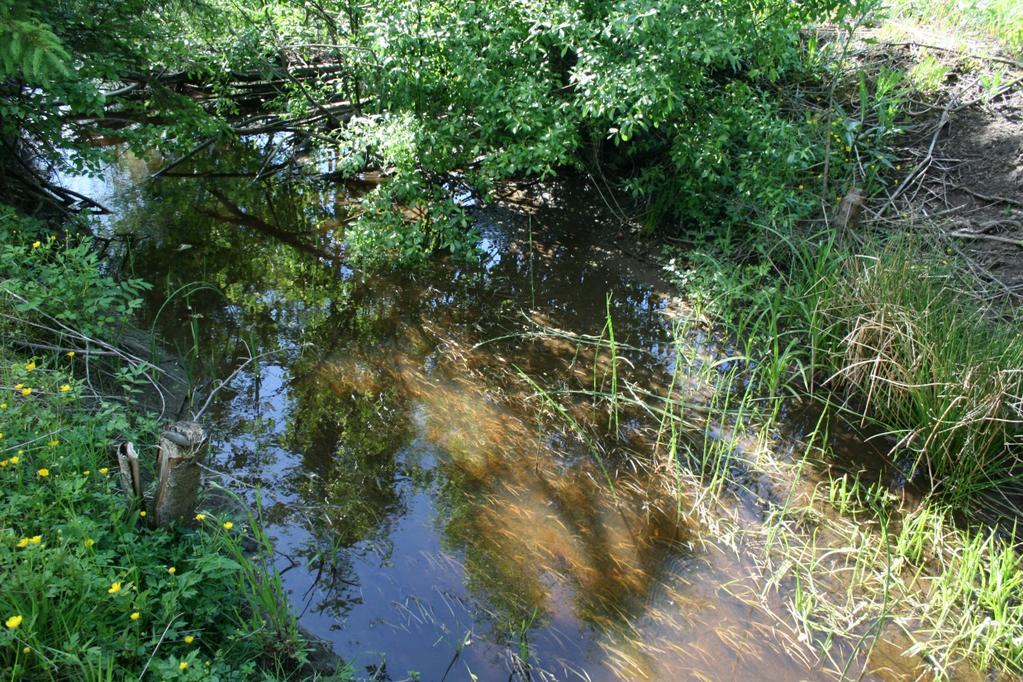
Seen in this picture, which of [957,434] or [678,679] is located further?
[957,434]

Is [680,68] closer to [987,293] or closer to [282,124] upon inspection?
[987,293]

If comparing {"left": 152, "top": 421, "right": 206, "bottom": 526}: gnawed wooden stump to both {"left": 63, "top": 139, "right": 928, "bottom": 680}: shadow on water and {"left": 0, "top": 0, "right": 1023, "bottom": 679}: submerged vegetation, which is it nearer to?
{"left": 0, "top": 0, "right": 1023, "bottom": 679}: submerged vegetation

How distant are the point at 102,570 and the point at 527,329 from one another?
327 cm

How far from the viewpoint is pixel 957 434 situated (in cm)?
423

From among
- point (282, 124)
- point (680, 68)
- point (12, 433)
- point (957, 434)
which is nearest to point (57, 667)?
point (12, 433)

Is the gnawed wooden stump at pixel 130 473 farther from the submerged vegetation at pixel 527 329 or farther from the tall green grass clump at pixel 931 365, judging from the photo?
the tall green grass clump at pixel 931 365

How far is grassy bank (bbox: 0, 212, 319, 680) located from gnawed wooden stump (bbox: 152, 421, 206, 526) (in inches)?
2.4

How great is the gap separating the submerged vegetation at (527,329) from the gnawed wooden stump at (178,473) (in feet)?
0.31

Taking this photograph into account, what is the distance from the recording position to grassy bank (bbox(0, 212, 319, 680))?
2502 millimetres

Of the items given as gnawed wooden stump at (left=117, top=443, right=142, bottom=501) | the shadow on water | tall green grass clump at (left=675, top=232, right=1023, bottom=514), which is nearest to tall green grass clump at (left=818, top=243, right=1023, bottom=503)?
tall green grass clump at (left=675, top=232, right=1023, bottom=514)

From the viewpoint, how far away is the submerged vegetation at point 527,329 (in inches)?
127

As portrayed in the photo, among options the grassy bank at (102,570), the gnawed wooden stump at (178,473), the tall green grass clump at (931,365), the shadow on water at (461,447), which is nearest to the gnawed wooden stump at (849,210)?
the tall green grass clump at (931,365)

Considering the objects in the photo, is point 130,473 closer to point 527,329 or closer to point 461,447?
point 461,447

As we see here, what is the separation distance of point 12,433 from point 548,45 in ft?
14.6
